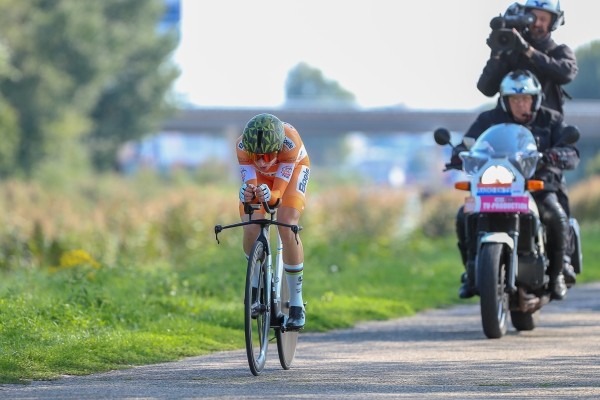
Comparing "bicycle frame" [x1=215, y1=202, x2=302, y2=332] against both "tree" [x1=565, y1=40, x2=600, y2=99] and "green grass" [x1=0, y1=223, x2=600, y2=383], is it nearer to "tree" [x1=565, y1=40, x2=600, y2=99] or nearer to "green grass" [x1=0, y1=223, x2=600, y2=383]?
"green grass" [x1=0, y1=223, x2=600, y2=383]

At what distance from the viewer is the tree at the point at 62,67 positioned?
5484cm

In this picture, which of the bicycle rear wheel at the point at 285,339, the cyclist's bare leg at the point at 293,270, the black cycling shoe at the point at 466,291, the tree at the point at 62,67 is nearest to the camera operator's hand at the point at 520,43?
the black cycling shoe at the point at 466,291

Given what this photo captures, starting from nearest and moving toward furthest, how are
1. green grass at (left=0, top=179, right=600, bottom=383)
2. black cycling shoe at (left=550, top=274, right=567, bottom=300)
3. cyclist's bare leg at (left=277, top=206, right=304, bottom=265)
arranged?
cyclist's bare leg at (left=277, top=206, right=304, bottom=265) < green grass at (left=0, top=179, right=600, bottom=383) < black cycling shoe at (left=550, top=274, right=567, bottom=300)

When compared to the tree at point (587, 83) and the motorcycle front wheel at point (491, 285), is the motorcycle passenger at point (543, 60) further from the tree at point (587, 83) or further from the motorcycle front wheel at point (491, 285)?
the tree at point (587, 83)

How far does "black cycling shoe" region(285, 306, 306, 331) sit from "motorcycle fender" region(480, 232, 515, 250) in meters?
2.20

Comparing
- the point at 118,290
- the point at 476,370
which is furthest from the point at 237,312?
the point at 476,370

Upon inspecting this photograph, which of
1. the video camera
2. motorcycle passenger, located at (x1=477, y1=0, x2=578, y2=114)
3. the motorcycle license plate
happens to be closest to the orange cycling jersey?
the motorcycle license plate

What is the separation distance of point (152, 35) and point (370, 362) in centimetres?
5813

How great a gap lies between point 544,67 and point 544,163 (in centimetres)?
105

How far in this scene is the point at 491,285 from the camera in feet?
37.6

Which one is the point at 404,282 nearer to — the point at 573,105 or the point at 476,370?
the point at 476,370

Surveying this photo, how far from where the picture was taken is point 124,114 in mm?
66812

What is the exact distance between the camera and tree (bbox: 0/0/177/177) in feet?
180

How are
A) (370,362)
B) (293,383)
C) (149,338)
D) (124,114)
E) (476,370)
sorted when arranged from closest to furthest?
(293,383) < (476,370) < (370,362) < (149,338) < (124,114)
